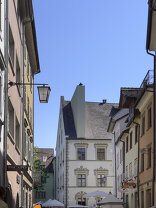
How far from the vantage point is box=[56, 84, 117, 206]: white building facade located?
59031mm

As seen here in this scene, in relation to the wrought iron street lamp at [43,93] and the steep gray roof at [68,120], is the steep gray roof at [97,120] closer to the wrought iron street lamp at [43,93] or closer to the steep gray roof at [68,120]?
the steep gray roof at [68,120]

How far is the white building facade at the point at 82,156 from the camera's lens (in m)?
59.0

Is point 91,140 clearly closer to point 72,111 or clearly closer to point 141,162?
point 72,111

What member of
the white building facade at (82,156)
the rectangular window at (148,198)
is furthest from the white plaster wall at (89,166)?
the rectangular window at (148,198)

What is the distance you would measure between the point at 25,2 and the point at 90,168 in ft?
139

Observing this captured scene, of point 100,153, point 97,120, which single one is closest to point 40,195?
point 97,120

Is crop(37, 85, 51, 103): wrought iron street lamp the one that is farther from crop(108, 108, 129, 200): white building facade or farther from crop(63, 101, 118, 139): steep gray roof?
crop(63, 101, 118, 139): steep gray roof

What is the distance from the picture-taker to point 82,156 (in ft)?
198

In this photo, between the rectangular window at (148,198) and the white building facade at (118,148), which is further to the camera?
the white building facade at (118,148)

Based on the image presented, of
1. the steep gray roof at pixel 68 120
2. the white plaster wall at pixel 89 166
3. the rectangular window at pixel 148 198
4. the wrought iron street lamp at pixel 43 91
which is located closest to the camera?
the wrought iron street lamp at pixel 43 91

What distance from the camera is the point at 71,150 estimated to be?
60062 millimetres

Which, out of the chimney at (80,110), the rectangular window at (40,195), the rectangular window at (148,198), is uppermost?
the chimney at (80,110)

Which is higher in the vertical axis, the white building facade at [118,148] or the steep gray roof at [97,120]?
the steep gray roof at [97,120]

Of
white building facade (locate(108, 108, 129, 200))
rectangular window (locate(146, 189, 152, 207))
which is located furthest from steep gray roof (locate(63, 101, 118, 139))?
rectangular window (locate(146, 189, 152, 207))
